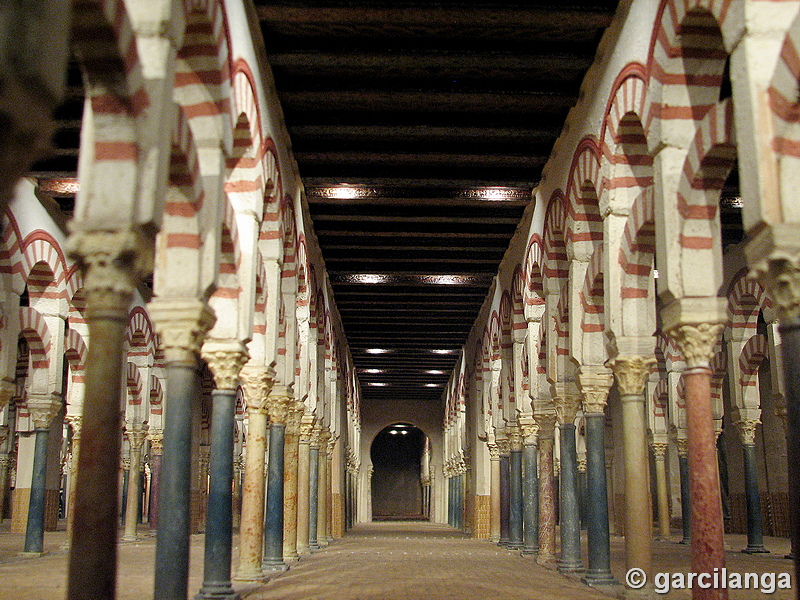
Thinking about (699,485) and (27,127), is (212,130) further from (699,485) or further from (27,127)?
(699,485)

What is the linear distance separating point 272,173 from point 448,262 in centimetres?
652

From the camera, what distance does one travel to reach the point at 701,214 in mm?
5969

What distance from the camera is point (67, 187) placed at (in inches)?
426

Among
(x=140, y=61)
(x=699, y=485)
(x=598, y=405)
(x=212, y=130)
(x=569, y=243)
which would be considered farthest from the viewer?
(x=569, y=243)

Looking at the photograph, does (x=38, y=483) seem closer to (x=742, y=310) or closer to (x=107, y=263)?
(x=107, y=263)

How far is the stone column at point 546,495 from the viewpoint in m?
10.8

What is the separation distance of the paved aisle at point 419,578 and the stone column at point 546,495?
1.00ft

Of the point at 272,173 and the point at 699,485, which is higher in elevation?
the point at 272,173

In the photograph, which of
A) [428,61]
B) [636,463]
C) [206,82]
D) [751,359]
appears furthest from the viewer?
[751,359]

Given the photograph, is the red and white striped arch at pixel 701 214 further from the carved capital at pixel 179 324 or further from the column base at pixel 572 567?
the column base at pixel 572 567

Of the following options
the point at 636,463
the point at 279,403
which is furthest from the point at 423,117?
the point at 636,463

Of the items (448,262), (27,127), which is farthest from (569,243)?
(27,127)

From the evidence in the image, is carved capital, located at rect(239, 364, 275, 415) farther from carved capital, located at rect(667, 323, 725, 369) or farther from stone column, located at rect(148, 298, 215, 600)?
carved capital, located at rect(667, 323, 725, 369)

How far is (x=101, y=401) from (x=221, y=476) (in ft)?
9.73
